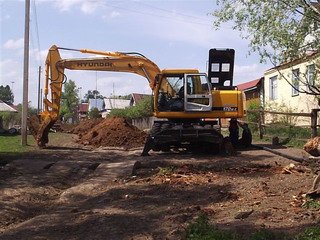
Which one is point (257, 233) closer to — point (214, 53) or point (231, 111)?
point (231, 111)

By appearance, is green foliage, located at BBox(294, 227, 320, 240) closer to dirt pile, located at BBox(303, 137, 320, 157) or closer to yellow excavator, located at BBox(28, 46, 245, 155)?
dirt pile, located at BBox(303, 137, 320, 157)

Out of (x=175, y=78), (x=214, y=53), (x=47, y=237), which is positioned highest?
(x=214, y=53)

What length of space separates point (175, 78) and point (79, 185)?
7299 mm

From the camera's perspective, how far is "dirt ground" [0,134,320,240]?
20.8 feet

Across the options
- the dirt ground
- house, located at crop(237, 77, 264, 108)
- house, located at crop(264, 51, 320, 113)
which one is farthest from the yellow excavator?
house, located at crop(237, 77, 264, 108)

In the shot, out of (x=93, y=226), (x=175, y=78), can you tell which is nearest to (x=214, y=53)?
(x=175, y=78)

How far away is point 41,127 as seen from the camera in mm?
19516

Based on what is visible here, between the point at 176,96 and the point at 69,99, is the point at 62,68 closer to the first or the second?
the point at 176,96

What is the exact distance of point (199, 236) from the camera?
17.4ft

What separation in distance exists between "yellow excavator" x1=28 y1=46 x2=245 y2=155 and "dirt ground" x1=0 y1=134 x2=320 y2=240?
Answer: 1907 mm

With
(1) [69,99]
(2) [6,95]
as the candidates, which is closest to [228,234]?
(1) [69,99]

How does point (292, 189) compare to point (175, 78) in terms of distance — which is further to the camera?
point (175, 78)

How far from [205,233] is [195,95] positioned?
1078 cm

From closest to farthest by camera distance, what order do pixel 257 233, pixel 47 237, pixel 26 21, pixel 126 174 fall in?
pixel 257 233, pixel 47 237, pixel 126 174, pixel 26 21
